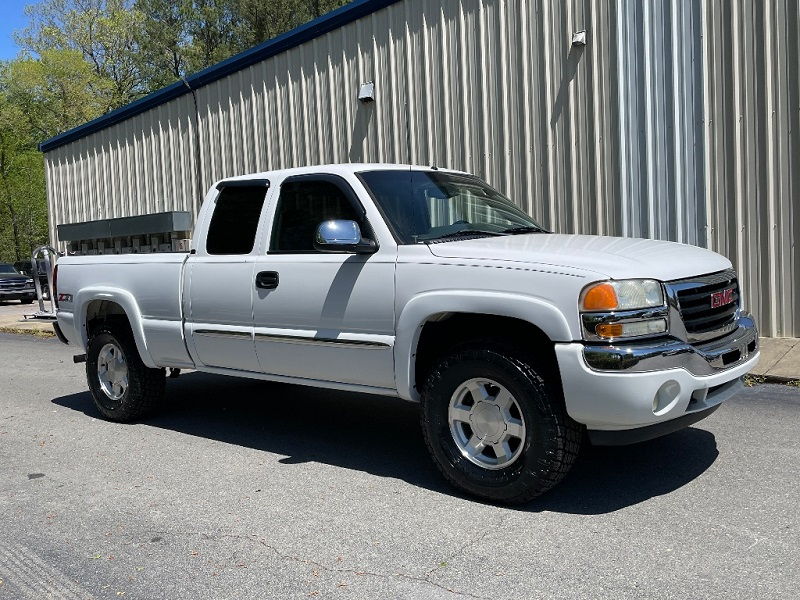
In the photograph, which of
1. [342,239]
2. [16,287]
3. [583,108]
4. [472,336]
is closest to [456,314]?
[472,336]

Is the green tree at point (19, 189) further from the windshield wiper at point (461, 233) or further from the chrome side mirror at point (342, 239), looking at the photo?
the windshield wiper at point (461, 233)

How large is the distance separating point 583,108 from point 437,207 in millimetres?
5730

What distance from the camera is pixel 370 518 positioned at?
4258 millimetres

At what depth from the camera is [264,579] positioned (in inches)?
140

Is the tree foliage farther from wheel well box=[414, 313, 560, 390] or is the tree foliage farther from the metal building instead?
wheel well box=[414, 313, 560, 390]

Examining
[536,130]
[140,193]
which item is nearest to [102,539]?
[536,130]

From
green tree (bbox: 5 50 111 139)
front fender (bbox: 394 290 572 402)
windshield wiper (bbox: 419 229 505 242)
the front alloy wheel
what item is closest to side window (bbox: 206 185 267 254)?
windshield wiper (bbox: 419 229 505 242)

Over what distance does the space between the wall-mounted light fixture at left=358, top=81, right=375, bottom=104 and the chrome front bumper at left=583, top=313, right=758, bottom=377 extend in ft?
31.0

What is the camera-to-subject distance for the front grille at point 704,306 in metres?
4.21

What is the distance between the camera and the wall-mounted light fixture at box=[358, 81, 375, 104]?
1286 centimetres

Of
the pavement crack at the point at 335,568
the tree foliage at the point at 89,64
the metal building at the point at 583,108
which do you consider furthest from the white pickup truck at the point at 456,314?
the tree foliage at the point at 89,64

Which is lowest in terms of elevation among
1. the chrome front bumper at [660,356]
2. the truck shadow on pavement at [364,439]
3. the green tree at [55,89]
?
the truck shadow on pavement at [364,439]

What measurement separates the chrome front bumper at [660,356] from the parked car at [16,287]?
91.8ft

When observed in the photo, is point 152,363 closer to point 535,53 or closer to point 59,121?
point 535,53
